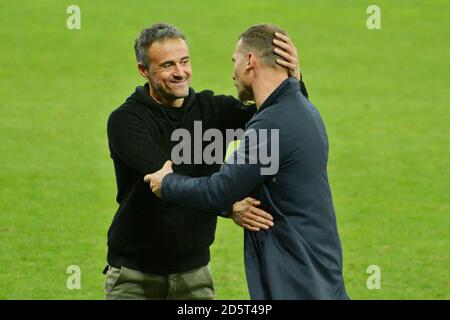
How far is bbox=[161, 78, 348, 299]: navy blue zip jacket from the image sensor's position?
17.2 feet

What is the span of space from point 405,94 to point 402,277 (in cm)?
853

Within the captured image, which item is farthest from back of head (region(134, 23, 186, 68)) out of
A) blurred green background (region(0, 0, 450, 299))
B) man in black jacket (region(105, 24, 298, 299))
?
blurred green background (region(0, 0, 450, 299))

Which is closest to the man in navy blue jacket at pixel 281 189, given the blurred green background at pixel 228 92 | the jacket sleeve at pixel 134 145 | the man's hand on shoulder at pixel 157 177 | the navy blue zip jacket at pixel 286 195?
the navy blue zip jacket at pixel 286 195

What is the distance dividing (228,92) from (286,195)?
39.8 ft

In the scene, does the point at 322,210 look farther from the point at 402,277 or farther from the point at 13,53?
the point at 13,53

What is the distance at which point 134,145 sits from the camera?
19.2ft

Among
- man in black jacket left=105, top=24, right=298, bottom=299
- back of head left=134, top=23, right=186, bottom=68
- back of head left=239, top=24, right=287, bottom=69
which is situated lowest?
man in black jacket left=105, top=24, right=298, bottom=299

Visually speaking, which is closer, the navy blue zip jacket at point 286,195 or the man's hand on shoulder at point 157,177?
the navy blue zip jacket at point 286,195

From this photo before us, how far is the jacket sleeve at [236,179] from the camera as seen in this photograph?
17.0 ft

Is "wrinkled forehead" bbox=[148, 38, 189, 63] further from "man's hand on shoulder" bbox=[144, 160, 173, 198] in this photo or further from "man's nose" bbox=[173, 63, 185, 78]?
"man's hand on shoulder" bbox=[144, 160, 173, 198]

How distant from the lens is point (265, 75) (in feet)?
17.8

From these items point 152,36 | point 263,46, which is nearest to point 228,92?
point 152,36

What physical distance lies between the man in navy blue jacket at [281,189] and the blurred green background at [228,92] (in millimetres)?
3857

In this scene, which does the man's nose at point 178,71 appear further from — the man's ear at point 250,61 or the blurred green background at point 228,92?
the blurred green background at point 228,92
